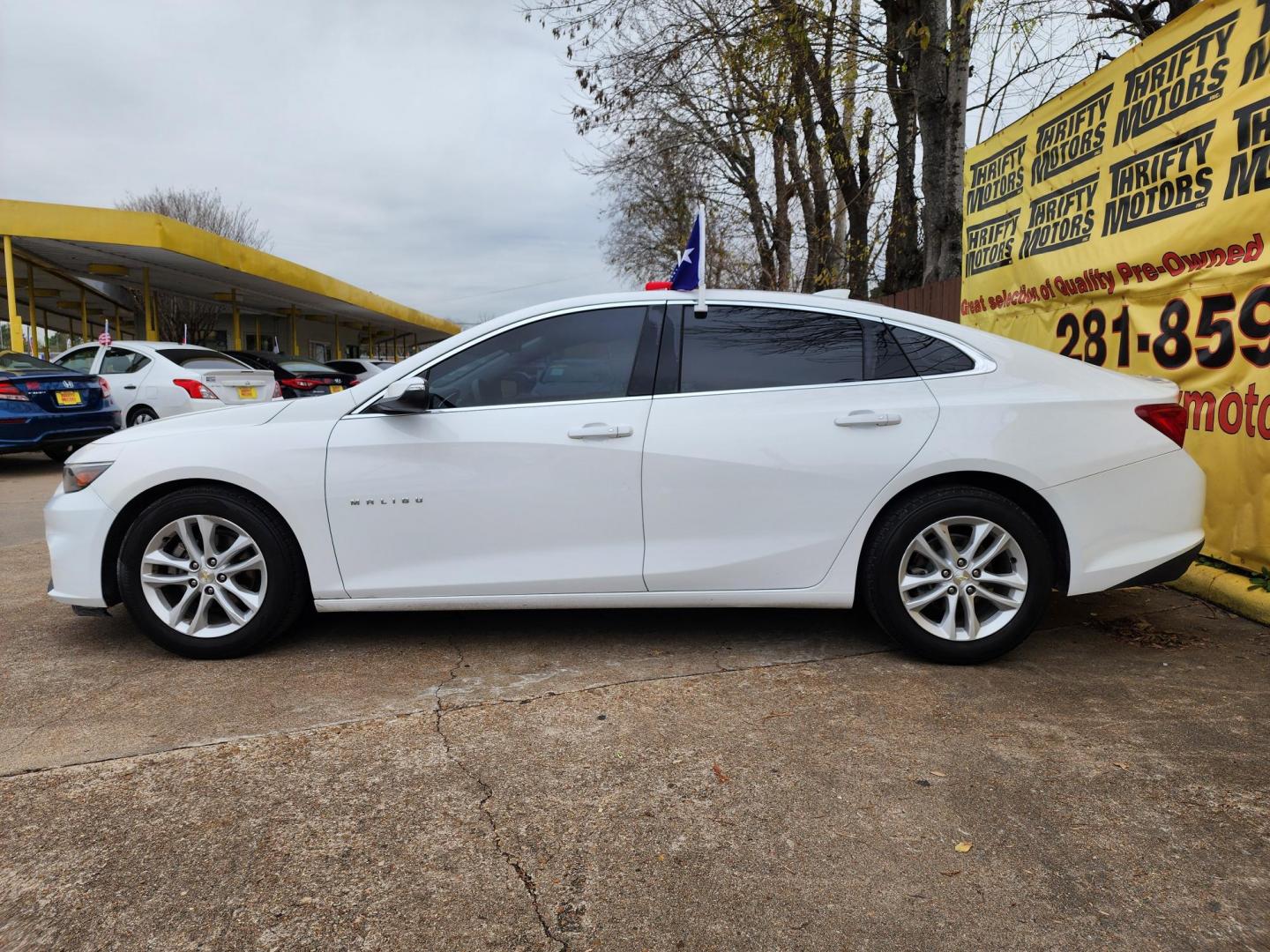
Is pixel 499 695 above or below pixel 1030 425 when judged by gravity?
below

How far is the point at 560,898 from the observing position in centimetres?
208

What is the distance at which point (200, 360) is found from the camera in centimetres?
1245

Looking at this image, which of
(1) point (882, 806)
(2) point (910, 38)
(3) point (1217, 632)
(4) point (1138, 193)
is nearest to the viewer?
(1) point (882, 806)

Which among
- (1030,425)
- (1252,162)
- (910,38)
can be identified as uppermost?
(910,38)

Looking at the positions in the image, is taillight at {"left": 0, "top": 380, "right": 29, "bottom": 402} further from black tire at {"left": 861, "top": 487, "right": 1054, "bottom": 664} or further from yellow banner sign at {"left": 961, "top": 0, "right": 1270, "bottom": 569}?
yellow banner sign at {"left": 961, "top": 0, "right": 1270, "bottom": 569}

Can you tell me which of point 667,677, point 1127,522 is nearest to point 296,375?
point 667,677

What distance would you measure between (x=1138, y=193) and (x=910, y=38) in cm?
469

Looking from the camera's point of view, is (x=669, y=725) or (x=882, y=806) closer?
(x=882, y=806)

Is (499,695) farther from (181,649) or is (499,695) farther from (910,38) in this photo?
(910,38)

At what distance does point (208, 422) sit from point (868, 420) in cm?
285

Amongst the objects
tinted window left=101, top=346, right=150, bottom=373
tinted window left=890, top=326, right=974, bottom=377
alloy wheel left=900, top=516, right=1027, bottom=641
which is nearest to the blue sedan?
tinted window left=101, top=346, right=150, bottom=373

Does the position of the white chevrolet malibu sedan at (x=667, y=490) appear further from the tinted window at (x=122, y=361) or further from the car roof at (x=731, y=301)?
the tinted window at (x=122, y=361)

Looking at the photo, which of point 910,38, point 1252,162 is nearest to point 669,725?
point 1252,162

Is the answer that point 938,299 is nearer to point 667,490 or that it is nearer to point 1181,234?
point 1181,234
